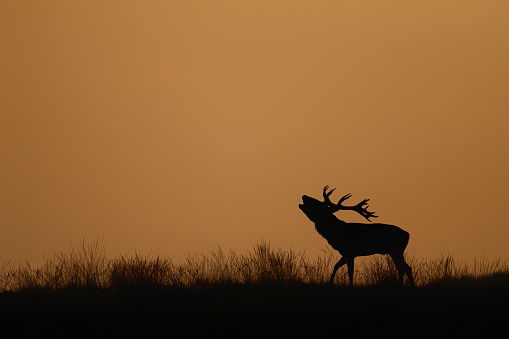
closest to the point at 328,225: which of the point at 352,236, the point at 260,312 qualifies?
the point at 352,236

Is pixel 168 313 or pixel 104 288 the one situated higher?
pixel 104 288

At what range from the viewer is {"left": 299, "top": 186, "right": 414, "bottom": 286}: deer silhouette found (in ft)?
43.7

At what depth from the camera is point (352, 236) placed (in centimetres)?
1344

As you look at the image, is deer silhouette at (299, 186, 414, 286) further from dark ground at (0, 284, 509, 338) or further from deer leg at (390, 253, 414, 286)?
dark ground at (0, 284, 509, 338)

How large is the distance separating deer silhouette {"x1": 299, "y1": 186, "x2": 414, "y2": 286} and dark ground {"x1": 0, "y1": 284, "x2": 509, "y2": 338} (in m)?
1.23

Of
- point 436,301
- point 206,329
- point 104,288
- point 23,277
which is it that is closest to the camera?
point 206,329

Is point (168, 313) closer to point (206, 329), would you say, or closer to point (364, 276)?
point (206, 329)

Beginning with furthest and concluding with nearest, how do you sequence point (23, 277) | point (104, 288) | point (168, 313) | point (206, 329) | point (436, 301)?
point (23, 277)
point (104, 288)
point (436, 301)
point (168, 313)
point (206, 329)

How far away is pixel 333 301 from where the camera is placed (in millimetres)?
10953

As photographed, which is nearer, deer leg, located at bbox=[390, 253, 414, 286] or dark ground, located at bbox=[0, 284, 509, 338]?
dark ground, located at bbox=[0, 284, 509, 338]

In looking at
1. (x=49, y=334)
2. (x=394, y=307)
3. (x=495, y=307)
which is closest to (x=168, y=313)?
(x=49, y=334)

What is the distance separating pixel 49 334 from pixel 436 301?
19.9 ft

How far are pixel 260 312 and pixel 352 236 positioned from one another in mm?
3700

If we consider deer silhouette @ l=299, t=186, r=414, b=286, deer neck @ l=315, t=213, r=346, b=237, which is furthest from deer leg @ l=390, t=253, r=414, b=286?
deer neck @ l=315, t=213, r=346, b=237
